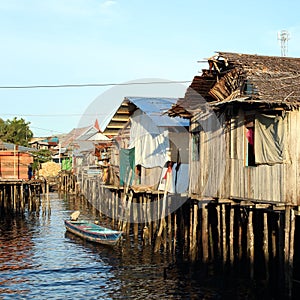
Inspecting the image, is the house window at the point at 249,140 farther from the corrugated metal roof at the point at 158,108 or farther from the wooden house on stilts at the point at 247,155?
the corrugated metal roof at the point at 158,108

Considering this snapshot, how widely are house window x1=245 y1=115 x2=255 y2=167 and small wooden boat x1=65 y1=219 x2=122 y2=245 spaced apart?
891cm

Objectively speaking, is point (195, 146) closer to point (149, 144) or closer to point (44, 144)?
point (149, 144)

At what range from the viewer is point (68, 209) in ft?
136

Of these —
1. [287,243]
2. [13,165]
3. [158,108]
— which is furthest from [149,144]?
[13,165]

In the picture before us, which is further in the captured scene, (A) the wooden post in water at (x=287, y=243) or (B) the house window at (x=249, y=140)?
(B) the house window at (x=249, y=140)

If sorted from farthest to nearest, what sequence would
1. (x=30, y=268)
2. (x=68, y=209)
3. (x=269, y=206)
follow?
1. (x=68, y=209)
2. (x=30, y=268)
3. (x=269, y=206)

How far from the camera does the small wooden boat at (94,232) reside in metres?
23.3

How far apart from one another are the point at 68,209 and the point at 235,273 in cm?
2626

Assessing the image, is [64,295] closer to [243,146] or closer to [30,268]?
[30,268]

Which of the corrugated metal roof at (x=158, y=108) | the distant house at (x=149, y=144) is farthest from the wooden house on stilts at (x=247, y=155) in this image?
the corrugated metal roof at (x=158, y=108)

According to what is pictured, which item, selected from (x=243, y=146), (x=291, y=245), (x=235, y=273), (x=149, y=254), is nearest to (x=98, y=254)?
(x=149, y=254)

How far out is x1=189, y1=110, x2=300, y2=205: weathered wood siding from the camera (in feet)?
46.5

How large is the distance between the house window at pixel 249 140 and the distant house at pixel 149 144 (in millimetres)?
4052

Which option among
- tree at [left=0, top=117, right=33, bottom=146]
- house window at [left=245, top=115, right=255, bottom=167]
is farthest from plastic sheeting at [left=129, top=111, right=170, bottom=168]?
tree at [left=0, top=117, right=33, bottom=146]
